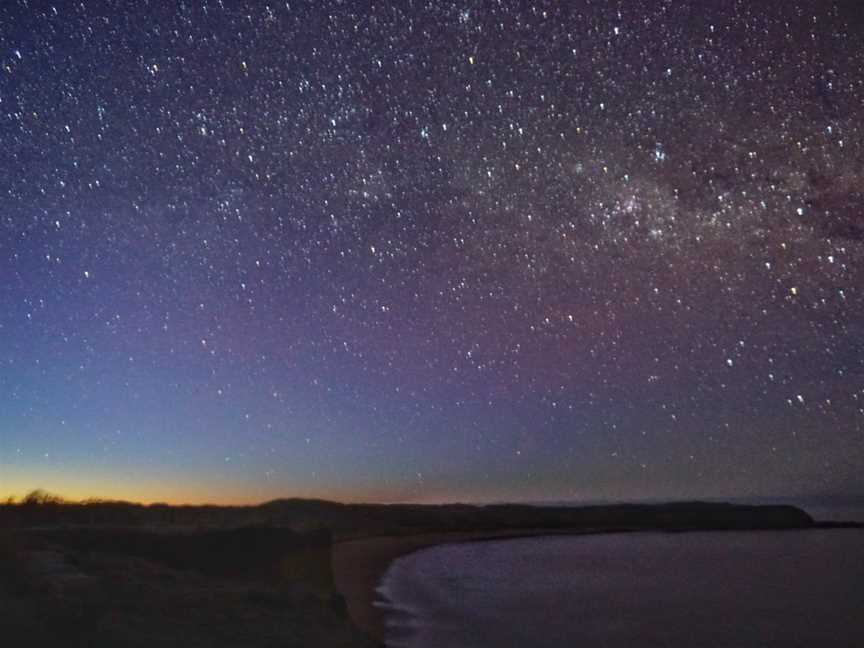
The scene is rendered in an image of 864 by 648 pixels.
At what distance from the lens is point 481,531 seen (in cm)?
10156

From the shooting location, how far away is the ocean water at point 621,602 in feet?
67.8

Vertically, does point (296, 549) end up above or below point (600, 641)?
above

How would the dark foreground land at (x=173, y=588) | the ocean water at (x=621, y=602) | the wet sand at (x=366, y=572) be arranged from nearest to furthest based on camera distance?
the dark foreground land at (x=173, y=588)
the ocean water at (x=621, y=602)
the wet sand at (x=366, y=572)

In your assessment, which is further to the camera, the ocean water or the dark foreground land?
the ocean water

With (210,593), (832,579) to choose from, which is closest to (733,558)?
(832,579)

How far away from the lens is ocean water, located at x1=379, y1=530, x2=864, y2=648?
20.7m

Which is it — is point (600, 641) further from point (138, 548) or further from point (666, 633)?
point (138, 548)

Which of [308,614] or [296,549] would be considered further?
[296,549]

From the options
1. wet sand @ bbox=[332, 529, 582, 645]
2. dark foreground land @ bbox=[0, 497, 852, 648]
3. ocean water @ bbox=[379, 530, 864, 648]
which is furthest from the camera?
wet sand @ bbox=[332, 529, 582, 645]

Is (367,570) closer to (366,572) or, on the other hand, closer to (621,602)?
(366,572)

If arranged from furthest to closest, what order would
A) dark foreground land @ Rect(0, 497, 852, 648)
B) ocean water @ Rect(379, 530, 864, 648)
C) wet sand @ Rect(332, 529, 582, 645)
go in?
1. wet sand @ Rect(332, 529, 582, 645)
2. ocean water @ Rect(379, 530, 864, 648)
3. dark foreground land @ Rect(0, 497, 852, 648)

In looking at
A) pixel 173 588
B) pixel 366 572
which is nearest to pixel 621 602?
pixel 366 572

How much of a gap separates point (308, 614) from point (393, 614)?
8387mm

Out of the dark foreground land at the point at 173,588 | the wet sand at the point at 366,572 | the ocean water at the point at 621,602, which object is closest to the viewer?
the dark foreground land at the point at 173,588
